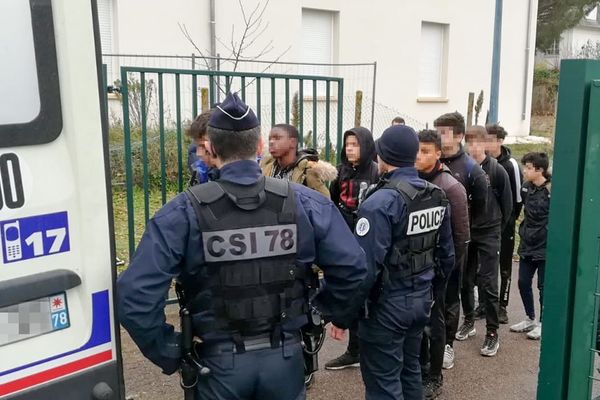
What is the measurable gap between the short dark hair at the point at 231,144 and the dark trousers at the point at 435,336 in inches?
76.3

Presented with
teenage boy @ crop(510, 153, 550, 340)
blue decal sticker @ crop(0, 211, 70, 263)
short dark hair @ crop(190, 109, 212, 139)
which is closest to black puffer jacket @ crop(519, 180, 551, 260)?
teenage boy @ crop(510, 153, 550, 340)

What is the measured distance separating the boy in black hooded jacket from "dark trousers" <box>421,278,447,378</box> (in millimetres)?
636

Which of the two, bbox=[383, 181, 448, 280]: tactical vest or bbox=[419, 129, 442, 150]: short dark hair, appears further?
bbox=[419, 129, 442, 150]: short dark hair

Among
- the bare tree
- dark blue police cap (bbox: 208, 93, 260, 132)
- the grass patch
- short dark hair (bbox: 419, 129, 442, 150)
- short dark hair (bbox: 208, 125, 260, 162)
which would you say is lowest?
the grass patch

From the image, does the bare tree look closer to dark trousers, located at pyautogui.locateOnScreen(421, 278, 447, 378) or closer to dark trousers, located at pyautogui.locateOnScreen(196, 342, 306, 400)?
dark trousers, located at pyautogui.locateOnScreen(421, 278, 447, 378)

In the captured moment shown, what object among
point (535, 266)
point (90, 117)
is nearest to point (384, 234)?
point (90, 117)

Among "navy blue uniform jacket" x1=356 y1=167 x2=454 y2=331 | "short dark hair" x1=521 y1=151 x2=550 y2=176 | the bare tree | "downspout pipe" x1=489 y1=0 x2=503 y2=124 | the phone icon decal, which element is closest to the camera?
the phone icon decal

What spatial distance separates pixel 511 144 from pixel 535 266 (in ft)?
50.1

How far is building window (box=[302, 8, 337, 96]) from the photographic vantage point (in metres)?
14.0

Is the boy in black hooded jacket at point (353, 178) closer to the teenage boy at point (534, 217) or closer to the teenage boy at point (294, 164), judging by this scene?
the teenage boy at point (294, 164)

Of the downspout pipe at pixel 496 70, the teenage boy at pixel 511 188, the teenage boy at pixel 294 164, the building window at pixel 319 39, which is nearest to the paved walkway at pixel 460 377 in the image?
the teenage boy at pixel 511 188

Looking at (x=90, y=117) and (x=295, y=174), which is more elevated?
(x=90, y=117)

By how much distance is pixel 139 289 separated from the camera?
2205mm

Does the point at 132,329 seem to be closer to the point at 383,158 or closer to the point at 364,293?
the point at 364,293
